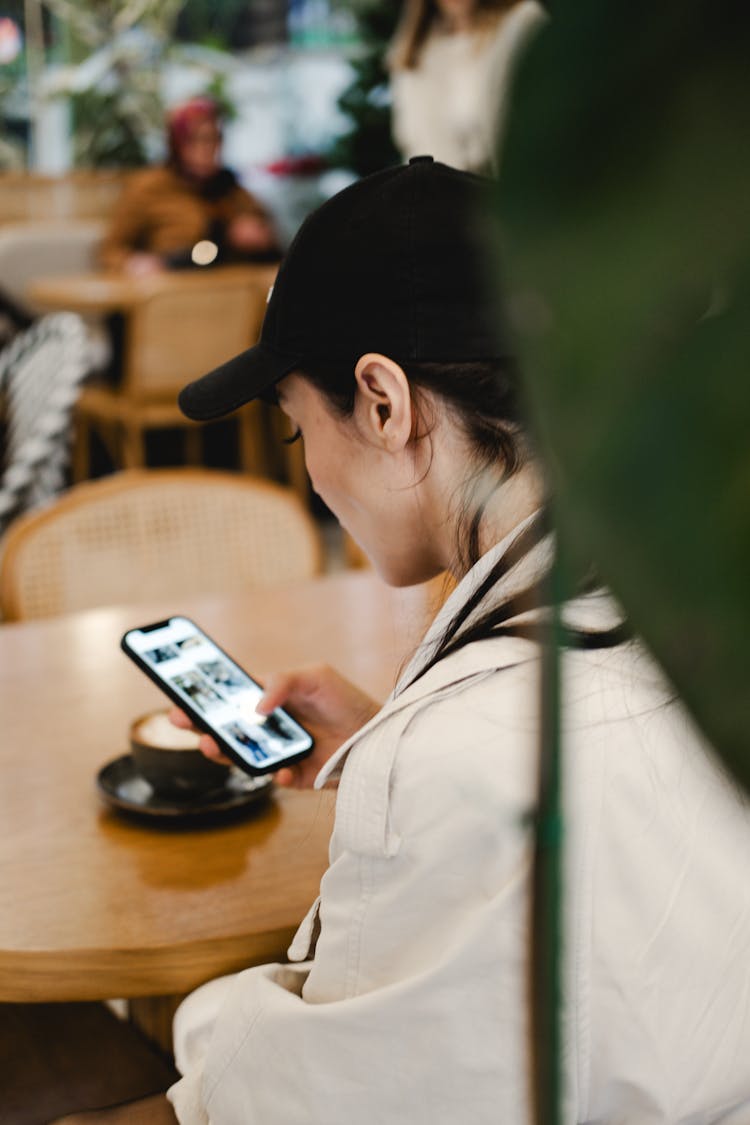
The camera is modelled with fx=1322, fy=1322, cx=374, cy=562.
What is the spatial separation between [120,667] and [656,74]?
134 centimetres

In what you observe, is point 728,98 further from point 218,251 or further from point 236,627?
point 218,251

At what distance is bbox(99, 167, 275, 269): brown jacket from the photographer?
5137mm

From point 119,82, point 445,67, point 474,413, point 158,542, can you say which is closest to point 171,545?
point 158,542

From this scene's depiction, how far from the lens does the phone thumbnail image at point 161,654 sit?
115cm

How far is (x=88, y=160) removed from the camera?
605cm

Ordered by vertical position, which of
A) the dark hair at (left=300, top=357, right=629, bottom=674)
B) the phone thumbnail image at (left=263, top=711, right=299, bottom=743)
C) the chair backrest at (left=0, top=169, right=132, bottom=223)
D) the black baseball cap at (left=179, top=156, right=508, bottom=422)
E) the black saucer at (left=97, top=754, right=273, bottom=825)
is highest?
the black baseball cap at (left=179, top=156, right=508, bottom=422)

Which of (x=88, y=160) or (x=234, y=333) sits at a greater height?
(x=88, y=160)

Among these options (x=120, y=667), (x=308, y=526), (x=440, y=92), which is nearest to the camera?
(x=120, y=667)

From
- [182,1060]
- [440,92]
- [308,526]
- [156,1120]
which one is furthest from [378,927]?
[440,92]

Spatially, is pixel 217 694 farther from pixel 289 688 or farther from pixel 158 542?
pixel 158 542

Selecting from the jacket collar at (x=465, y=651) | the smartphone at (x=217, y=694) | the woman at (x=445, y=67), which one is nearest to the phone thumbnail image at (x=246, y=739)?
the smartphone at (x=217, y=694)

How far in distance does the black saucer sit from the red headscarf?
430cm

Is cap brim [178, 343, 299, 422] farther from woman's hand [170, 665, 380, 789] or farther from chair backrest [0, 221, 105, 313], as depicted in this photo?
chair backrest [0, 221, 105, 313]

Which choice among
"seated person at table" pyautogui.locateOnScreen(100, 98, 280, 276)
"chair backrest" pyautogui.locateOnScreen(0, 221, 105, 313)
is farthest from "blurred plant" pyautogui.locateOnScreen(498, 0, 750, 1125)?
"chair backrest" pyautogui.locateOnScreen(0, 221, 105, 313)
